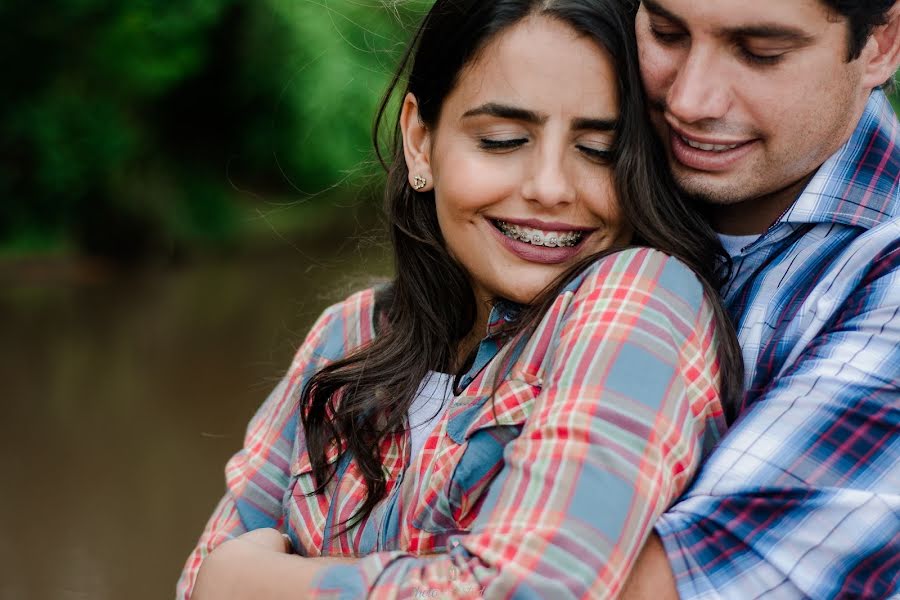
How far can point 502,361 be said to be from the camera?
5.96ft

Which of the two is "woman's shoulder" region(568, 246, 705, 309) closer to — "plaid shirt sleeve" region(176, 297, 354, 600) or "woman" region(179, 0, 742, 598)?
"woman" region(179, 0, 742, 598)

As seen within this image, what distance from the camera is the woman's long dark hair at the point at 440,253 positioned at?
6.17 feet

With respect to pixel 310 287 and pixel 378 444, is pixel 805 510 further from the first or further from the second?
pixel 310 287

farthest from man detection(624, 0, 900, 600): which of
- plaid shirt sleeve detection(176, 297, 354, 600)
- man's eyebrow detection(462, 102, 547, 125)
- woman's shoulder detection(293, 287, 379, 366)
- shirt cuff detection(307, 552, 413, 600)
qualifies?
plaid shirt sleeve detection(176, 297, 354, 600)

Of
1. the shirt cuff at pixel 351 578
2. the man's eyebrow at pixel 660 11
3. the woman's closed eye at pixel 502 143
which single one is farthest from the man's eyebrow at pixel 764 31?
the shirt cuff at pixel 351 578

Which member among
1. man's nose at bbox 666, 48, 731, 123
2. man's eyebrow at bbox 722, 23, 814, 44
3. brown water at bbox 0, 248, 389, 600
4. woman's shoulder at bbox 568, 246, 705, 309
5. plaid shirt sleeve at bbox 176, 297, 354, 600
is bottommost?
brown water at bbox 0, 248, 389, 600

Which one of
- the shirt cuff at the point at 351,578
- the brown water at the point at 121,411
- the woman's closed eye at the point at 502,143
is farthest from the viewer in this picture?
the brown water at the point at 121,411

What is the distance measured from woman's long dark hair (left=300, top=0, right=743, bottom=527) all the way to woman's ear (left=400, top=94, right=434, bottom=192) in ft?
0.13

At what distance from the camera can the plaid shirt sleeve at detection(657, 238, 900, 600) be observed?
1493 mm

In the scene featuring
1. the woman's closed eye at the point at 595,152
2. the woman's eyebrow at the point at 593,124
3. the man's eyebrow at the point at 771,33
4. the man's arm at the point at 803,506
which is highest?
the man's eyebrow at the point at 771,33

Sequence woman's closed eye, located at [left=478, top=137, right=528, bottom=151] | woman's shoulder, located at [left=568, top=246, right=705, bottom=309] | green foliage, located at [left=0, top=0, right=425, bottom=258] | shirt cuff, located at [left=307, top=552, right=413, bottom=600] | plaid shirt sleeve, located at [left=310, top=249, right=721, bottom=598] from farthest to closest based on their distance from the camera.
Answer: green foliage, located at [left=0, top=0, right=425, bottom=258]
woman's closed eye, located at [left=478, top=137, right=528, bottom=151]
woman's shoulder, located at [left=568, top=246, right=705, bottom=309]
shirt cuff, located at [left=307, top=552, right=413, bottom=600]
plaid shirt sleeve, located at [left=310, top=249, right=721, bottom=598]

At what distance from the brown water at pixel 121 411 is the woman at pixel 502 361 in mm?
575

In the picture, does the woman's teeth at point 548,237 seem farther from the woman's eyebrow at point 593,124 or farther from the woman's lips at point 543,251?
the woman's eyebrow at point 593,124

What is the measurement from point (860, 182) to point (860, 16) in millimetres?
283
